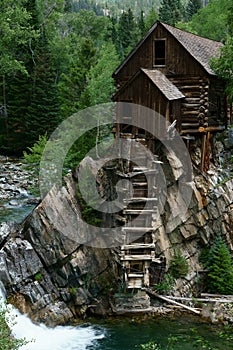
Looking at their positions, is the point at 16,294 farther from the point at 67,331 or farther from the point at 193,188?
the point at 193,188

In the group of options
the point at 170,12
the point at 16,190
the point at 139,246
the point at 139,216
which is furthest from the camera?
the point at 170,12

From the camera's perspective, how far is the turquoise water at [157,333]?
64.8 ft

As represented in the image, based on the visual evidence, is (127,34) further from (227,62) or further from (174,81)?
(227,62)

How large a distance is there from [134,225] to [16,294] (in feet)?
21.6

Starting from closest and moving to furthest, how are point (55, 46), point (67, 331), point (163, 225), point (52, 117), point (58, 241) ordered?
point (67, 331) < point (58, 241) < point (163, 225) < point (52, 117) < point (55, 46)

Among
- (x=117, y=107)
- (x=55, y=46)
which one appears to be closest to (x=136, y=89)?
(x=117, y=107)

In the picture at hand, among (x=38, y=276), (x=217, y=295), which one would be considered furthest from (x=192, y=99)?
(x=38, y=276)

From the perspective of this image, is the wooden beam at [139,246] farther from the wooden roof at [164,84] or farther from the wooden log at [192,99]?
the wooden log at [192,99]

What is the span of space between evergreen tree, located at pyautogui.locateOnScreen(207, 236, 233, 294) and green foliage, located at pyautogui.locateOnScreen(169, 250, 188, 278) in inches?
50.8

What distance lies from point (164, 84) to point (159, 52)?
282 cm

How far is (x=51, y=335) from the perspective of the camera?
66.2 feet

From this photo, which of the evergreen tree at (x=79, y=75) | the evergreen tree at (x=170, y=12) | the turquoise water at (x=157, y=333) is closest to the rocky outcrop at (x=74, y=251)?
the turquoise water at (x=157, y=333)

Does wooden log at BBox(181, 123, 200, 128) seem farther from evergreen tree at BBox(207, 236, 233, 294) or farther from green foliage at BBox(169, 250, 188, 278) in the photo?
green foliage at BBox(169, 250, 188, 278)

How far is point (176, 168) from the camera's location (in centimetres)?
2559
